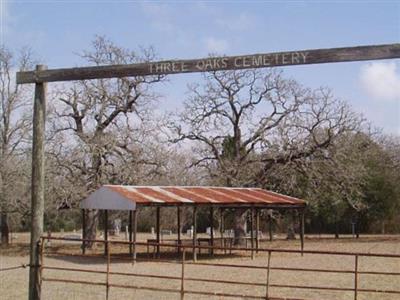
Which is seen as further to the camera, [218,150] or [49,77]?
[218,150]

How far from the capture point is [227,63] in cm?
984

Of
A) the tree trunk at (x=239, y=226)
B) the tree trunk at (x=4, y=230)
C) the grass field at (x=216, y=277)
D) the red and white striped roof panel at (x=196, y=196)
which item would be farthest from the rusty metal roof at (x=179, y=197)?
the tree trunk at (x=4, y=230)

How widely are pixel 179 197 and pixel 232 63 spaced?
17.5 m

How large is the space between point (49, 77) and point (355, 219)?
142 feet

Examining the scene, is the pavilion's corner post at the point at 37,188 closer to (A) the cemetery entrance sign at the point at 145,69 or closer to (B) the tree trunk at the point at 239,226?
(A) the cemetery entrance sign at the point at 145,69

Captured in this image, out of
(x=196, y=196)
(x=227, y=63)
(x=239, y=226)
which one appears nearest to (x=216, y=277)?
(x=196, y=196)

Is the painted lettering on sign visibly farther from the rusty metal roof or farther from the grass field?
the rusty metal roof

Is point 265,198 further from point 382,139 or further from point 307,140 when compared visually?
point 382,139

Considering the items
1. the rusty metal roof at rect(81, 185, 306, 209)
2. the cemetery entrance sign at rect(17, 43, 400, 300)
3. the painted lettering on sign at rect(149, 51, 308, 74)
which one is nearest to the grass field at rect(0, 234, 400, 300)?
the rusty metal roof at rect(81, 185, 306, 209)

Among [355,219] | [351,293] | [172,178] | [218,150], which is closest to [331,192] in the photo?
[218,150]

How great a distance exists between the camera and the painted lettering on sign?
9508 millimetres

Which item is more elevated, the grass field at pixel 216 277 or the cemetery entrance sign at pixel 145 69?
the cemetery entrance sign at pixel 145 69

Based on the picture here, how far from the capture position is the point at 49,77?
35.6ft

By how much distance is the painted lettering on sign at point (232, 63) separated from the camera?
9508mm
